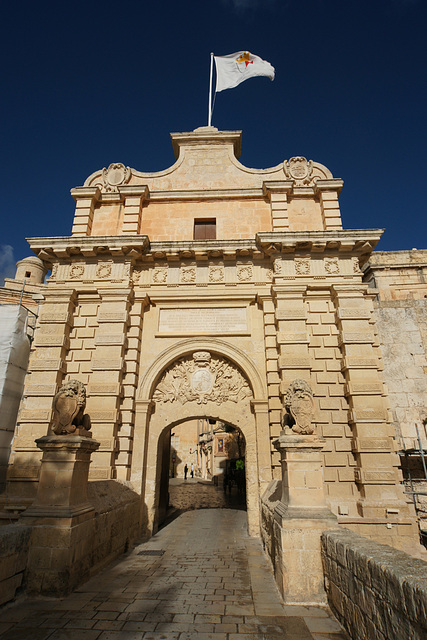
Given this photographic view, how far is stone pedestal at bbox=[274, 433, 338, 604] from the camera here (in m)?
5.12

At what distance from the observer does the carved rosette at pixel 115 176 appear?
13031 millimetres

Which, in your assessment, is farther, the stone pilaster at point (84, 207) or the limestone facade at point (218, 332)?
the stone pilaster at point (84, 207)

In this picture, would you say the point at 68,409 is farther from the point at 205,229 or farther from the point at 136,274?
the point at 205,229

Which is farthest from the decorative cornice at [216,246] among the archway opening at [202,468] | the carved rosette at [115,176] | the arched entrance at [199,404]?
the archway opening at [202,468]

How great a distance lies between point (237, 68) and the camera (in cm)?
1466

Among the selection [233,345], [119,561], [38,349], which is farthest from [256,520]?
[38,349]

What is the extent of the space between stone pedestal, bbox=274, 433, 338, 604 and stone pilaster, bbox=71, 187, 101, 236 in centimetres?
947

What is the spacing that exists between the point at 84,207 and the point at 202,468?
103 ft

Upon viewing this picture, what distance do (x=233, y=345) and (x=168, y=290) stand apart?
8.66 feet

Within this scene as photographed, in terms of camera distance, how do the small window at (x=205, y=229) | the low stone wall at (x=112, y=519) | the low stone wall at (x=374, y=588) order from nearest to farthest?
the low stone wall at (x=374, y=588)
the low stone wall at (x=112, y=519)
the small window at (x=205, y=229)

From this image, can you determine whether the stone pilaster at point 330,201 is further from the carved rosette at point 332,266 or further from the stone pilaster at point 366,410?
the stone pilaster at point 366,410

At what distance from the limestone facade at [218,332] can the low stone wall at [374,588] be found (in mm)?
4776

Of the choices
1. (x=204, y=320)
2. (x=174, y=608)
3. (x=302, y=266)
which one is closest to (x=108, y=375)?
(x=204, y=320)

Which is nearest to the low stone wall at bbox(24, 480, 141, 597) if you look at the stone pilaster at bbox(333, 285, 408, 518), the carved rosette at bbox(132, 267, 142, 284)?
the stone pilaster at bbox(333, 285, 408, 518)
